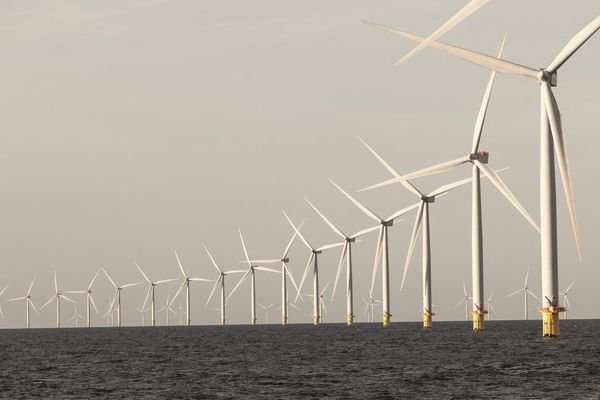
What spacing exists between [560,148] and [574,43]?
841cm

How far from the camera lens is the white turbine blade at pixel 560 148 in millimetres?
68619

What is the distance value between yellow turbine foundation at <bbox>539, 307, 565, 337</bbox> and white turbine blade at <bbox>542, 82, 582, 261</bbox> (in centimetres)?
1488

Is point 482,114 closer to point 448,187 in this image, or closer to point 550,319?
Result: point 448,187

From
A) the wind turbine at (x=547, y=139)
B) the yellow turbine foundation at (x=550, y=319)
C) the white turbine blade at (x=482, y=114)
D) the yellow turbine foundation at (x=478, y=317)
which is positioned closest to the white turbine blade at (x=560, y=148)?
the wind turbine at (x=547, y=139)

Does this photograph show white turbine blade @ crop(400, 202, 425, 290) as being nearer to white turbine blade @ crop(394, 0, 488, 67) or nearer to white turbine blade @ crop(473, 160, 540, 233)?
white turbine blade @ crop(473, 160, 540, 233)

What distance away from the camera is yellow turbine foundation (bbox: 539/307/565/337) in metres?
87.9

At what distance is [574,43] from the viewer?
261 feet

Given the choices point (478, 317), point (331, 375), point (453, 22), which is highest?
point (453, 22)

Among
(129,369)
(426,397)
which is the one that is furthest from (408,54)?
(129,369)

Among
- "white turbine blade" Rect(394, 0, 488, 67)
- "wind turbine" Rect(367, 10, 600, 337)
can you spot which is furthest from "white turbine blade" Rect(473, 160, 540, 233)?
"white turbine blade" Rect(394, 0, 488, 67)

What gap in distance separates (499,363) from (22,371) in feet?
143

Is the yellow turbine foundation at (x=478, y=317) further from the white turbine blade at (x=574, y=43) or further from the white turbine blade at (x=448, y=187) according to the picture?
the white turbine blade at (x=574, y=43)

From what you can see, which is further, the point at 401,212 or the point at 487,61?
the point at 401,212

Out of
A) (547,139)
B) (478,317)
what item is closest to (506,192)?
(547,139)
